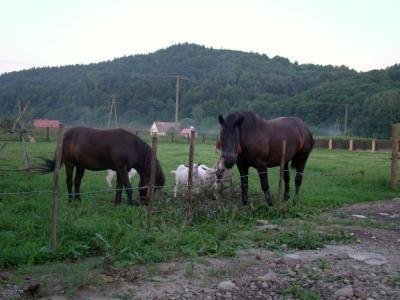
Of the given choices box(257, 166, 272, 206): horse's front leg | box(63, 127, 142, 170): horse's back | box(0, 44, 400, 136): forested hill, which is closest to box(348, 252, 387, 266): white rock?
box(257, 166, 272, 206): horse's front leg

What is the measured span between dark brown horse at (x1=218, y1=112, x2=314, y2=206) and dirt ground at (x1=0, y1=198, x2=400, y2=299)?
2.67 metres

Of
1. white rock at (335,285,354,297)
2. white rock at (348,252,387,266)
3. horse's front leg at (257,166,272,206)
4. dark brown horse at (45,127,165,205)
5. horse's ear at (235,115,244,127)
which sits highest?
horse's ear at (235,115,244,127)

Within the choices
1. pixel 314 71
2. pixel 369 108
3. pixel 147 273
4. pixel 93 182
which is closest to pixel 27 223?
pixel 147 273

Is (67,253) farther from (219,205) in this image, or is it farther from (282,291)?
(219,205)

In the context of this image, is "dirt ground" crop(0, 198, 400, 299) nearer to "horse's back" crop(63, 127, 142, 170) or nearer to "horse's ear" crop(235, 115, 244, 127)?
"horse's ear" crop(235, 115, 244, 127)

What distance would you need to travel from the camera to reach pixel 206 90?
69062 millimetres

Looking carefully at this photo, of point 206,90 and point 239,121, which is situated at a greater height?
point 206,90

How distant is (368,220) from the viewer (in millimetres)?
7867

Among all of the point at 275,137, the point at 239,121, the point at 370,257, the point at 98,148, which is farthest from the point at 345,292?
the point at 98,148

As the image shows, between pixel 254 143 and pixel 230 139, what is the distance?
2.12ft

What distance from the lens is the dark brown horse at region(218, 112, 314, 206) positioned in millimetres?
8031

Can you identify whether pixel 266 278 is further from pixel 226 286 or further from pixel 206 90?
pixel 206 90

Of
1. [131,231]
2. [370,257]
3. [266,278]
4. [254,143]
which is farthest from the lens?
[254,143]

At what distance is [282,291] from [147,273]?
1.44m
